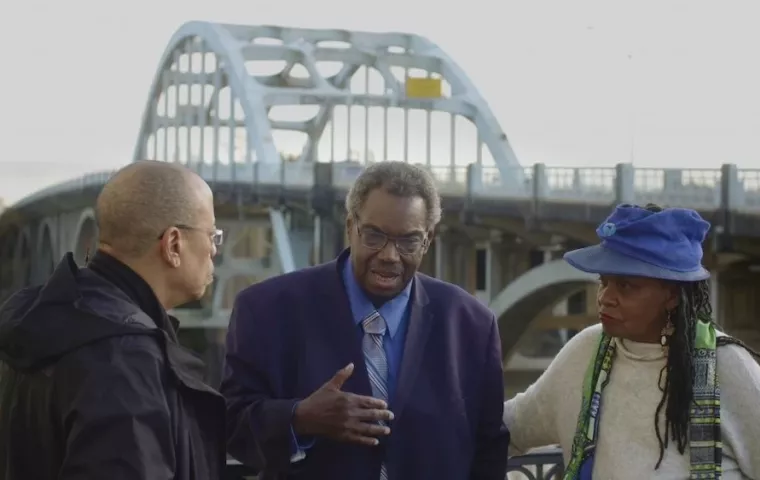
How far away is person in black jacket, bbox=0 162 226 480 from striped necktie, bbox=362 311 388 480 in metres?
0.51

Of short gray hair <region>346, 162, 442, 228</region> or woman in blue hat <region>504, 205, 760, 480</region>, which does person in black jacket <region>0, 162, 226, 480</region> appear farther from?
woman in blue hat <region>504, 205, 760, 480</region>

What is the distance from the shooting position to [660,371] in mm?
3037

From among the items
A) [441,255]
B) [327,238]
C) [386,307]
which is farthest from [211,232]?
[327,238]

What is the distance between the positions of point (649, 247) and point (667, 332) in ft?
0.70

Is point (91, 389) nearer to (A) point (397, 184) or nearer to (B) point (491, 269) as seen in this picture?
(A) point (397, 184)

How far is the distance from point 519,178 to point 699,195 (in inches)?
205

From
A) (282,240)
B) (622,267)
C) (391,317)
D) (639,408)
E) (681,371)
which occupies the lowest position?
(282,240)

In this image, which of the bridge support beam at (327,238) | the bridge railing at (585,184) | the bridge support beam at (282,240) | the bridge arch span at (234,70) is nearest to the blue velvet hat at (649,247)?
the bridge railing at (585,184)

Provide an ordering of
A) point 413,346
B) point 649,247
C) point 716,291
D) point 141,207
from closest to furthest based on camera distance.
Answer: point 141,207
point 649,247
point 413,346
point 716,291

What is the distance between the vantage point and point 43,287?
2.50 metres

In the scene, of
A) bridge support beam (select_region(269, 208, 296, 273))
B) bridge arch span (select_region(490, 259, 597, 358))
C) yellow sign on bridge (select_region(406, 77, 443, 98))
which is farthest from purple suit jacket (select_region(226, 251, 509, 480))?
yellow sign on bridge (select_region(406, 77, 443, 98))

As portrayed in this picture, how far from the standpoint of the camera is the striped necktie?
10.2 ft

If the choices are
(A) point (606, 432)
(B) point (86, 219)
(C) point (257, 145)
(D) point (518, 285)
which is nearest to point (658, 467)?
(A) point (606, 432)

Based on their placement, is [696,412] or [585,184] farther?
[585,184]
